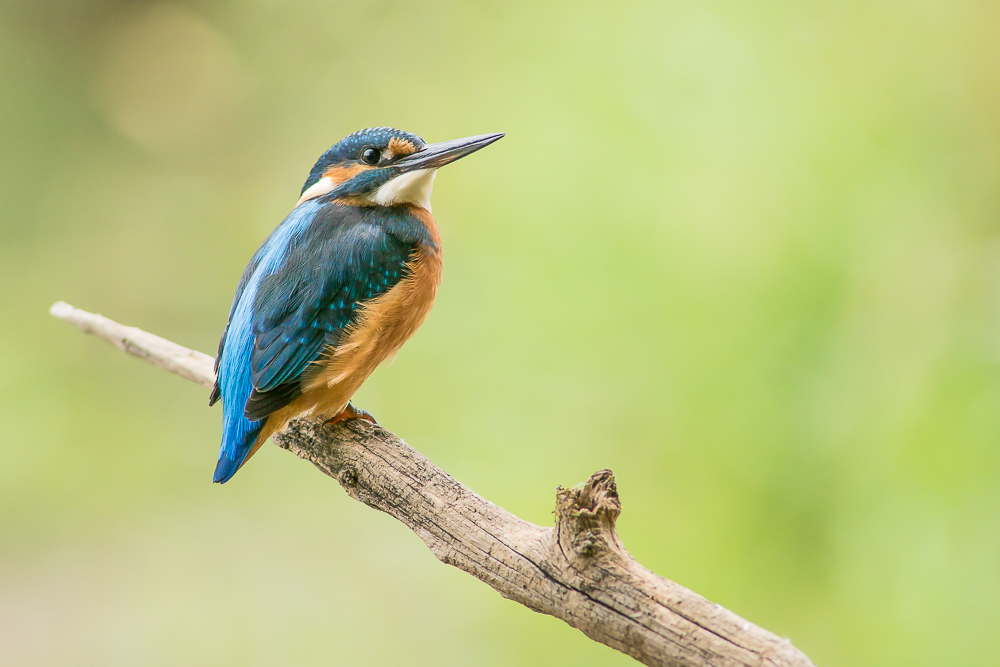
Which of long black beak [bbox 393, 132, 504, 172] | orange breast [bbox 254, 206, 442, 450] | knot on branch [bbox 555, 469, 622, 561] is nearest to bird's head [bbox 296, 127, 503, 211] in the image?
long black beak [bbox 393, 132, 504, 172]

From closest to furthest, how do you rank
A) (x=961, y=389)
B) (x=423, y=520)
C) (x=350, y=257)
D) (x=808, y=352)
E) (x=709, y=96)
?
(x=423, y=520) → (x=350, y=257) → (x=961, y=389) → (x=808, y=352) → (x=709, y=96)

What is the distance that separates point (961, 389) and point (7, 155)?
3.68 metres

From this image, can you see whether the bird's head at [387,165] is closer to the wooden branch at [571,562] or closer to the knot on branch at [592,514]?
the wooden branch at [571,562]

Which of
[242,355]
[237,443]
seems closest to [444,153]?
[242,355]

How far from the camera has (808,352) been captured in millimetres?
2217

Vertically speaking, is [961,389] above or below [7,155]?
above

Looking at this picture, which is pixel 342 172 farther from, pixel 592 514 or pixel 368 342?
pixel 592 514

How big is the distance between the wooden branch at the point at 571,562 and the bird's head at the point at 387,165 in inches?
21.5

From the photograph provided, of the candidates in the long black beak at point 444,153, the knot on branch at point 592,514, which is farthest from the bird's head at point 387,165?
the knot on branch at point 592,514

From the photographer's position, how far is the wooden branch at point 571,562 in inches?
42.4

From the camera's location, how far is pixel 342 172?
1921 millimetres

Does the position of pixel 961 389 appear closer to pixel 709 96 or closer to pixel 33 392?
pixel 709 96

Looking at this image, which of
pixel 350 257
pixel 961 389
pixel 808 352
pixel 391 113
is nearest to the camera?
pixel 350 257

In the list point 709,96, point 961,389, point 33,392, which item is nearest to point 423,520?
point 961,389
